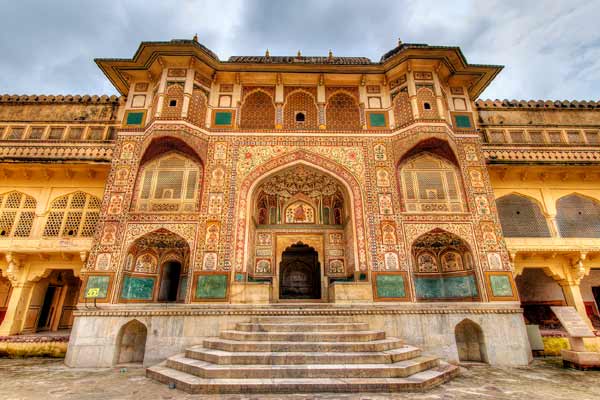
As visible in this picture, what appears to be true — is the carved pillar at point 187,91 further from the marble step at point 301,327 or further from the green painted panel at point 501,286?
the green painted panel at point 501,286

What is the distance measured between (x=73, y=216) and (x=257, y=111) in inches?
323

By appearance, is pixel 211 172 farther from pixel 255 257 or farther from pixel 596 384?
pixel 596 384

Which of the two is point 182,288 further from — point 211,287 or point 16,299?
point 16,299

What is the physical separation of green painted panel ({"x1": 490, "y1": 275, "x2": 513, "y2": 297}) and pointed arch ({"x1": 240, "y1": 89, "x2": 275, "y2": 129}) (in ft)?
30.1

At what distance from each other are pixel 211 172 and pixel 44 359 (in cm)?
750

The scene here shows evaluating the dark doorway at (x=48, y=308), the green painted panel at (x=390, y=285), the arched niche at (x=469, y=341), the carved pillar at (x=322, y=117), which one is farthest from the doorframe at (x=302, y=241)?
the dark doorway at (x=48, y=308)

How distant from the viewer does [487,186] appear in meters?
10.7

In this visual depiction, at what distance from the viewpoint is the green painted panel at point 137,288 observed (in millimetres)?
9836

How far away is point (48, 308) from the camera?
13.0 meters

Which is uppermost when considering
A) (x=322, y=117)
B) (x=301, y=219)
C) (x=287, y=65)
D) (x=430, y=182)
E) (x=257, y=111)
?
(x=287, y=65)

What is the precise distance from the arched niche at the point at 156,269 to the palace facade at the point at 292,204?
73 millimetres

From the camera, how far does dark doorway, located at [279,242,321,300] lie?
13047 mm

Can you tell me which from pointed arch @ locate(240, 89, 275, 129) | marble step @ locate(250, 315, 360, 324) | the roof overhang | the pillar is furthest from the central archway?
the pillar

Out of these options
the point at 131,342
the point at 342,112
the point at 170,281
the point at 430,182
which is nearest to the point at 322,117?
the point at 342,112
